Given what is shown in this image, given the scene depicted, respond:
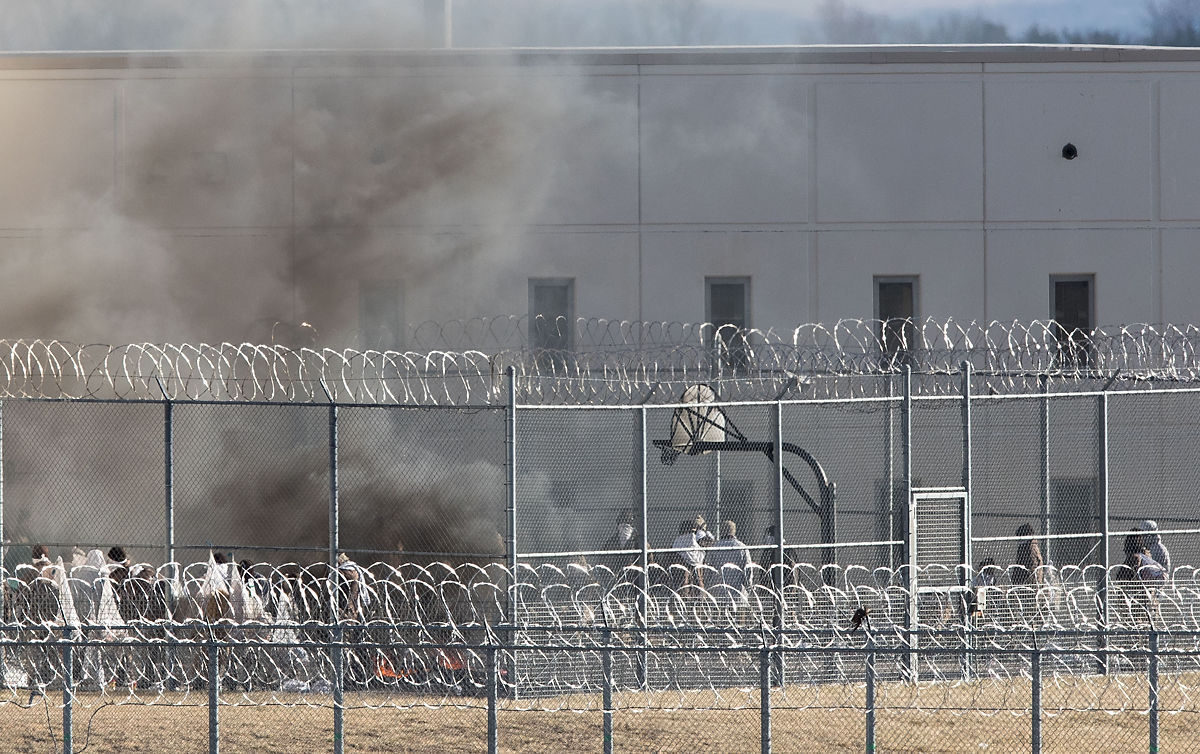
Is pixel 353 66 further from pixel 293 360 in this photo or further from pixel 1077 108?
pixel 1077 108

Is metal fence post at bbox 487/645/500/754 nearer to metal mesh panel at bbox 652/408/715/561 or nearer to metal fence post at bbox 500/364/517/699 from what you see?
metal fence post at bbox 500/364/517/699

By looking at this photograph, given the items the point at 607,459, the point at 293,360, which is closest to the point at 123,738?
the point at 607,459

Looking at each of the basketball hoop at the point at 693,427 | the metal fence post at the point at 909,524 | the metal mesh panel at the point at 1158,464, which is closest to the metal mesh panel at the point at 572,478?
the basketball hoop at the point at 693,427

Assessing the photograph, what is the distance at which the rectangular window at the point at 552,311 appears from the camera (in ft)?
72.5

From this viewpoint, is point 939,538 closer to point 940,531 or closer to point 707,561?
point 940,531

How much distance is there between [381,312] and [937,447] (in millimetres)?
8644

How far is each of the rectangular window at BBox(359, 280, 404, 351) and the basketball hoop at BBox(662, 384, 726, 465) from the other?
23.3ft

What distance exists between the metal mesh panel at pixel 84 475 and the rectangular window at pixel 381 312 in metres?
3.25

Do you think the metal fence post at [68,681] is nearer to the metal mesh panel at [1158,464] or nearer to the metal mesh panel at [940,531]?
the metal mesh panel at [940,531]

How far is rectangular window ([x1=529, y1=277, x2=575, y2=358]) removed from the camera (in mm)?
22109

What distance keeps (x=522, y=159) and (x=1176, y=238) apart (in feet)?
32.1

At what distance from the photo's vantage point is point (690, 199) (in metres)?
22.0

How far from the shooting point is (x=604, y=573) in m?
16.3

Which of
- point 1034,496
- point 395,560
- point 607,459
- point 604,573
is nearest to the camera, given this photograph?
point 604,573
